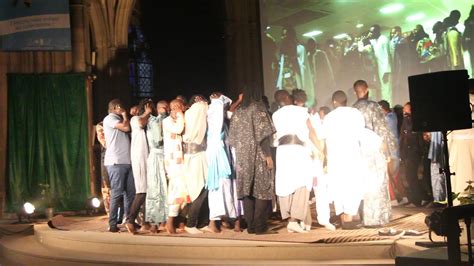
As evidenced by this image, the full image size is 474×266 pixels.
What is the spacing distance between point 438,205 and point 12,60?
758 centimetres

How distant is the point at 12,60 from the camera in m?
11.5

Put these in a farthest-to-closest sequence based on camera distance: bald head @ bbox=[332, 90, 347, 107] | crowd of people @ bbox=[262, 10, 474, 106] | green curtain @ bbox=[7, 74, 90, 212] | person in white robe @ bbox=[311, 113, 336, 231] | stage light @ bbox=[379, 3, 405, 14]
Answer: green curtain @ bbox=[7, 74, 90, 212], stage light @ bbox=[379, 3, 405, 14], crowd of people @ bbox=[262, 10, 474, 106], person in white robe @ bbox=[311, 113, 336, 231], bald head @ bbox=[332, 90, 347, 107]

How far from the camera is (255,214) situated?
706 centimetres

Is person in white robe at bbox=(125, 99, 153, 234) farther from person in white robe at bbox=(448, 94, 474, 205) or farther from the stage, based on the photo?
person in white robe at bbox=(448, 94, 474, 205)

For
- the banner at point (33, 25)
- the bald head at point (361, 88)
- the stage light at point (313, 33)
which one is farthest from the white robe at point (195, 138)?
the stage light at point (313, 33)

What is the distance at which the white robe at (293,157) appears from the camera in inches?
275

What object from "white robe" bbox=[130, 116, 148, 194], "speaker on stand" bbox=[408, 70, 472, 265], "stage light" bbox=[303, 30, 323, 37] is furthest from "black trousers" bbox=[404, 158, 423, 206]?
"speaker on stand" bbox=[408, 70, 472, 265]

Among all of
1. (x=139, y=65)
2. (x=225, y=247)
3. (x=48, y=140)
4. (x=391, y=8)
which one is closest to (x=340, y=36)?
(x=391, y=8)

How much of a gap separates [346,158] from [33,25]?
22.0 feet

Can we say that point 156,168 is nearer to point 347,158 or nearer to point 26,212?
point 347,158

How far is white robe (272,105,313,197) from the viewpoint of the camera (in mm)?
6973

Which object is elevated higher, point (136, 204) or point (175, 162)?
point (175, 162)

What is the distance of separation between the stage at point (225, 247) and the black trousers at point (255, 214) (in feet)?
0.47

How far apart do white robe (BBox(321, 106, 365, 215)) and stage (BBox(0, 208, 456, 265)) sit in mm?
346
